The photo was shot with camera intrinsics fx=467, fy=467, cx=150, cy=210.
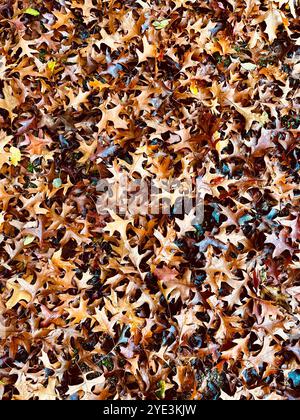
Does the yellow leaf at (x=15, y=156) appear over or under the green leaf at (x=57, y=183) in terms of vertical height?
over

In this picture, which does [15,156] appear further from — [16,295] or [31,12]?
[31,12]

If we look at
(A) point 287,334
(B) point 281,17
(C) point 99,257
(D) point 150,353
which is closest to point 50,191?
(C) point 99,257

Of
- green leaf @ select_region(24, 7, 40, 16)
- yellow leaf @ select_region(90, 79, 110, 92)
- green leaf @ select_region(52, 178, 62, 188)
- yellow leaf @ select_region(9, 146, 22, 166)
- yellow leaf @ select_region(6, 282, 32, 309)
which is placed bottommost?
yellow leaf @ select_region(6, 282, 32, 309)

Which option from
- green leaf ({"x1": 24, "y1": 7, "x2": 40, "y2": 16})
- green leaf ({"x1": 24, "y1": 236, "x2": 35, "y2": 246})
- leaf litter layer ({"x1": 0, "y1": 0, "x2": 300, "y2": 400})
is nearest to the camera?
leaf litter layer ({"x1": 0, "y1": 0, "x2": 300, "y2": 400})

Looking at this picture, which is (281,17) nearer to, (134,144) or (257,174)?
(257,174)

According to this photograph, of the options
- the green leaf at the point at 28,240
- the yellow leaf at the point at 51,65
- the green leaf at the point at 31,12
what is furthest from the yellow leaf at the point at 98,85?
the green leaf at the point at 28,240

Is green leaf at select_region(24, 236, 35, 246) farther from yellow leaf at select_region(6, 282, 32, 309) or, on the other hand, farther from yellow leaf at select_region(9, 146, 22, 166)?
yellow leaf at select_region(9, 146, 22, 166)

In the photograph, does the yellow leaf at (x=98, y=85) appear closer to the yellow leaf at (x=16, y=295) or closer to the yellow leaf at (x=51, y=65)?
the yellow leaf at (x=51, y=65)

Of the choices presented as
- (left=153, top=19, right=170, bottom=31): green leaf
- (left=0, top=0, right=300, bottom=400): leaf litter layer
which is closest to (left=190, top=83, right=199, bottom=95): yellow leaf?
(left=0, top=0, right=300, bottom=400): leaf litter layer
